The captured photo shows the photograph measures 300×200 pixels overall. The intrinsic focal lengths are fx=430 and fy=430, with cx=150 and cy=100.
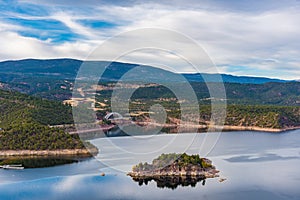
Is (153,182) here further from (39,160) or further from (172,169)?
(39,160)

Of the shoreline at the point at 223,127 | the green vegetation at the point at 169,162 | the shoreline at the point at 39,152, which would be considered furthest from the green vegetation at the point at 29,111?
the green vegetation at the point at 169,162

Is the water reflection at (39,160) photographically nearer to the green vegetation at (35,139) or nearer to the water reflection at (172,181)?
the green vegetation at (35,139)

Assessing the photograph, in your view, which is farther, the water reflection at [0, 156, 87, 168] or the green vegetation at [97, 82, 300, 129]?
the green vegetation at [97, 82, 300, 129]

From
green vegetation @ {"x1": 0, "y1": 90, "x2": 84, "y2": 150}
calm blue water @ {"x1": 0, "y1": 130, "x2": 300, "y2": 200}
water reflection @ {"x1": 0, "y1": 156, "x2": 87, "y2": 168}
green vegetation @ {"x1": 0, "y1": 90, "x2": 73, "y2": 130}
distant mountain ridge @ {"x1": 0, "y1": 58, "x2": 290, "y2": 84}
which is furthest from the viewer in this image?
distant mountain ridge @ {"x1": 0, "y1": 58, "x2": 290, "y2": 84}

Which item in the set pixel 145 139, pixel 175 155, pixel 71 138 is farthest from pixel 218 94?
pixel 175 155

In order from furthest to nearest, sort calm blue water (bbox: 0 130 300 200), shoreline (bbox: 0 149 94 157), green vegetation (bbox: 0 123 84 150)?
green vegetation (bbox: 0 123 84 150) < shoreline (bbox: 0 149 94 157) < calm blue water (bbox: 0 130 300 200)

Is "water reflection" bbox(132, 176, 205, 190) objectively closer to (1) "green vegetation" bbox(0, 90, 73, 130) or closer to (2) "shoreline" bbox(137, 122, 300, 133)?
(1) "green vegetation" bbox(0, 90, 73, 130)

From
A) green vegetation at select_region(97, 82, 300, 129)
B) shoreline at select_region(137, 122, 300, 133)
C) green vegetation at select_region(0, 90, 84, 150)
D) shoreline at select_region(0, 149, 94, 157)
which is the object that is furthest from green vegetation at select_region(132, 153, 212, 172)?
green vegetation at select_region(97, 82, 300, 129)
